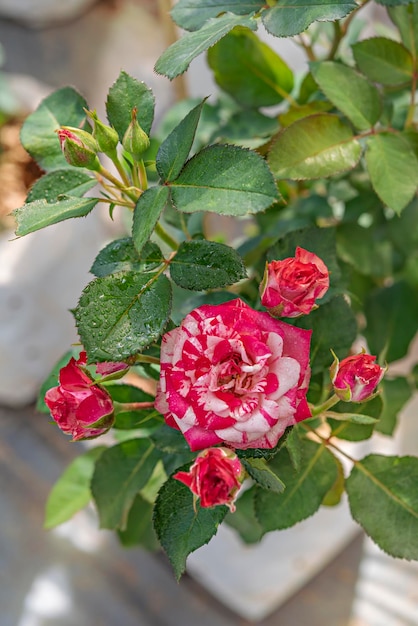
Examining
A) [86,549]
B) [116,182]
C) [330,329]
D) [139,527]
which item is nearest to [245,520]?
[139,527]

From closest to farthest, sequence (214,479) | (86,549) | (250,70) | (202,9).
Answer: (214,479), (202,9), (250,70), (86,549)

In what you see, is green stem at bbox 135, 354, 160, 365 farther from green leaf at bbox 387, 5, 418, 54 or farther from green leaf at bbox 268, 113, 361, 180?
green leaf at bbox 387, 5, 418, 54

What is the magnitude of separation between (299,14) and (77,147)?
0.13 meters

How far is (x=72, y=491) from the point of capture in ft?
1.81

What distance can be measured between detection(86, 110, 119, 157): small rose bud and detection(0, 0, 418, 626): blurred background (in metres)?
0.36

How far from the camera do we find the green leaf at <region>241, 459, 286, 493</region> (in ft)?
1.03

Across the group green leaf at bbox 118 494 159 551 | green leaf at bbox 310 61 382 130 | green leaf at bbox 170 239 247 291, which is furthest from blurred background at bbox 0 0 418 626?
green leaf at bbox 170 239 247 291

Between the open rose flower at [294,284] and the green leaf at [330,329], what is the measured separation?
0.32ft

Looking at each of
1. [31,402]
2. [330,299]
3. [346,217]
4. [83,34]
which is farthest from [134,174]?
[83,34]

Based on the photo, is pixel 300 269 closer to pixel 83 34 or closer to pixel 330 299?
pixel 330 299

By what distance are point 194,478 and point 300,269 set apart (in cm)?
10

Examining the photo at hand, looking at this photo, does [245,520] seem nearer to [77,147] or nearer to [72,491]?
[72,491]

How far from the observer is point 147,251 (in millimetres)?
351

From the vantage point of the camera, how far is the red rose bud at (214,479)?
27 cm
